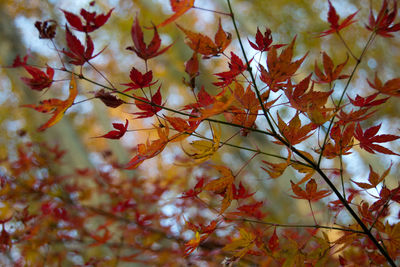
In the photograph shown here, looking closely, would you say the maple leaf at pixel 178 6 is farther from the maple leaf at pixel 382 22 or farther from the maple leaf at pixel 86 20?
the maple leaf at pixel 382 22

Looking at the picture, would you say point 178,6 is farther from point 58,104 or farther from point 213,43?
point 58,104

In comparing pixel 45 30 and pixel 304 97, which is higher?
pixel 45 30

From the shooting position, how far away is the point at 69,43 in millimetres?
434

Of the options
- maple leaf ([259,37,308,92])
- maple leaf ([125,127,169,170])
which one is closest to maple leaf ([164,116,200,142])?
maple leaf ([125,127,169,170])

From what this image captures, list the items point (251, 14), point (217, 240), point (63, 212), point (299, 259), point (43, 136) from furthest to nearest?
point (251, 14) → point (43, 136) → point (217, 240) → point (63, 212) → point (299, 259)

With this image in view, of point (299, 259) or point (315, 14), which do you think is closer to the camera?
point (299, 259)

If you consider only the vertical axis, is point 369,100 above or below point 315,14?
below

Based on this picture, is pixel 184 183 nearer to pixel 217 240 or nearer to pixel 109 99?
pixel 217 240

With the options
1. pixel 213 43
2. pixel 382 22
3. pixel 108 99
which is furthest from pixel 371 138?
pixel 108 99

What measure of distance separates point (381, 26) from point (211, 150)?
308 mm

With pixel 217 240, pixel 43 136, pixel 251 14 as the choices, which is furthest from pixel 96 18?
pixel 251 14

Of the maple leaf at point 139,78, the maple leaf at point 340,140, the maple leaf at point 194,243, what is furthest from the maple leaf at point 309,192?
the maple leaf at point 139,78

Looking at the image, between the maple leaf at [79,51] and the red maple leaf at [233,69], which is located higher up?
the maple leaf at [79,51]

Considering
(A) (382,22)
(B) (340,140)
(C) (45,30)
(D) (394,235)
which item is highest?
(C) (45,30)
